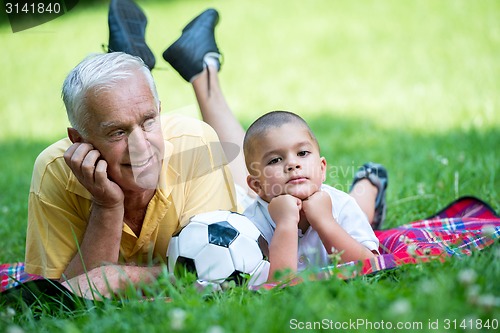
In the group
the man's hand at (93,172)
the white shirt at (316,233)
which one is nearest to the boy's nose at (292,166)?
the white shirt at (316,233)

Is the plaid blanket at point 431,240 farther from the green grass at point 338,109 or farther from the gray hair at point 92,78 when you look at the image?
the gray hair at point 92,78

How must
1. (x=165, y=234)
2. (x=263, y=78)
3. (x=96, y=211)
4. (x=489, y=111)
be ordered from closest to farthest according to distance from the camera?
(x=96, y=211)
(x=165, y=234)
(x=489, y=111)
(x=263, y=78)

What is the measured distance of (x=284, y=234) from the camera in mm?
3041

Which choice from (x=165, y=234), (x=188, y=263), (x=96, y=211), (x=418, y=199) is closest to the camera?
(x=188, y=263)

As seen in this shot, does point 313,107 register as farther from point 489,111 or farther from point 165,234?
point 165,234

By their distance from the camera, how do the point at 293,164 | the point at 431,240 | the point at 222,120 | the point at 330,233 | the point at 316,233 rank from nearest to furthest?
the point at 330,233
the point at 293,164
the point at 316,233
the point at 431,240
the point at 222,120

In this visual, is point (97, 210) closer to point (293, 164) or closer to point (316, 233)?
point (293, 164)

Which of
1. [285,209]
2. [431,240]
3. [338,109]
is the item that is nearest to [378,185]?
[431,240]

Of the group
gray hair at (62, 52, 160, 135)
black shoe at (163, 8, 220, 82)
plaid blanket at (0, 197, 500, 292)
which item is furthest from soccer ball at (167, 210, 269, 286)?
black shoe at (163, 8, 220, 82)

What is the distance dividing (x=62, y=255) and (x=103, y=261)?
0.30m

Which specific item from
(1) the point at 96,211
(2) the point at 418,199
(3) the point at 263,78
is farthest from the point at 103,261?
(3) the point at 263,78

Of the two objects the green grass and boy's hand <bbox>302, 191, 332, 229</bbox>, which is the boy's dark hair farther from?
the green grass

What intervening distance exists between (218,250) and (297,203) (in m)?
0.48

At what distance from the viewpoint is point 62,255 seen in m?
3.31
